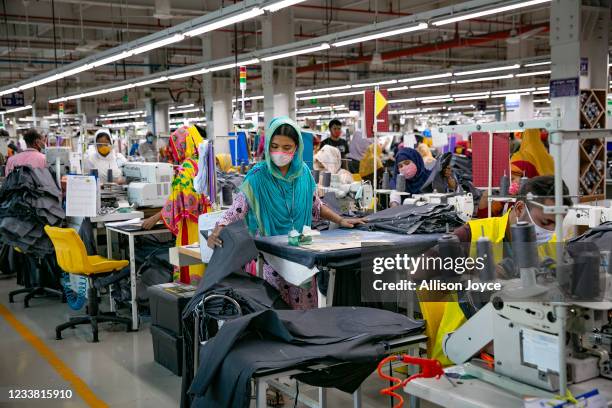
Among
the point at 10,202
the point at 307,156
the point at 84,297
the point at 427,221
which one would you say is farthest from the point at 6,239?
the point at 427,221

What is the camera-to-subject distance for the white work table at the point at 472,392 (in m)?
1.74

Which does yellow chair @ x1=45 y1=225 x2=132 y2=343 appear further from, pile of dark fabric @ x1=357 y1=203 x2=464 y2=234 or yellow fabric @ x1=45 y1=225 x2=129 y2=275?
pile of dark fabric @ x1=357 y1=203 x2=464 y2=234

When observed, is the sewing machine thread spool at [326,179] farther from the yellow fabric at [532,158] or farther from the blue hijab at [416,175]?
the yellow fabric at [532,158]

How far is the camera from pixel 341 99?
24.7 metres

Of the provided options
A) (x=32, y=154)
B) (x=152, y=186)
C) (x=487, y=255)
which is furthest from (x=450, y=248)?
(x=32, y=154)

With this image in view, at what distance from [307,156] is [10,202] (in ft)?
8.87

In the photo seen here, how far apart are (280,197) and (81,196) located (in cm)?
261

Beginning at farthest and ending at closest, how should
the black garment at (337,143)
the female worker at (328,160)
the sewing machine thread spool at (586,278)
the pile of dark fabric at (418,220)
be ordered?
the black garment at (337,143) → the female worker at (328,160) → the pile of dark fabric at (418,220) → the sewing machine thread spool at (586,278)

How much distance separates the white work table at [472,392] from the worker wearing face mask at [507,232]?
0.33m

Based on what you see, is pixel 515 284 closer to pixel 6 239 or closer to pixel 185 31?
pixel 6 239

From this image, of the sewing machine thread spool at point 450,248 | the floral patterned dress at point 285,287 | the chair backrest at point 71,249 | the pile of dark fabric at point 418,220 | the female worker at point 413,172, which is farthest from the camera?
the female worker at point 413,172

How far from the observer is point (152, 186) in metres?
6.35

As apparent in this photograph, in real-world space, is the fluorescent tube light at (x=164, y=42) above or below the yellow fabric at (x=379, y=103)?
above

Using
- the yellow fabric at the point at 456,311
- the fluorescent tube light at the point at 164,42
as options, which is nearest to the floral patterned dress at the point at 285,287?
the yellow fabric at the point at 456,311
